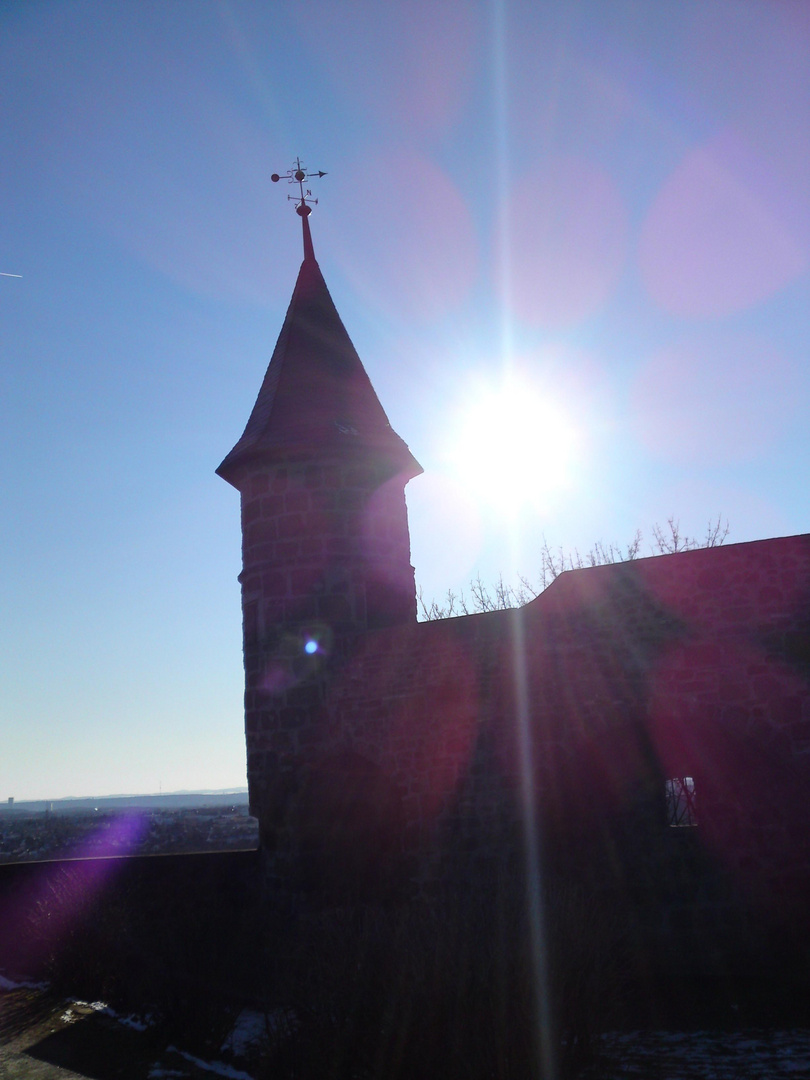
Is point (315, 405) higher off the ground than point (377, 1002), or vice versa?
point (315, 405)

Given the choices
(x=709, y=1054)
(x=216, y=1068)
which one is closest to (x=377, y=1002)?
(x=216, y=1068)

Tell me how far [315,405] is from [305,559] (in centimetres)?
213

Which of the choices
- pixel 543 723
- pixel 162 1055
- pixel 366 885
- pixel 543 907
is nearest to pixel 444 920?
pixel 543 907

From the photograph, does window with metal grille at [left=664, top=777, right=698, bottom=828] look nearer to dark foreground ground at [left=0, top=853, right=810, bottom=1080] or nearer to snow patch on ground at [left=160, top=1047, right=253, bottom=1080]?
dark foreground ground at [left=0, top=853, right=810, bottom=1080]

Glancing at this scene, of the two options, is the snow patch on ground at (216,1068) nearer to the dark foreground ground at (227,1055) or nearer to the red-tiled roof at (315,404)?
the dark foreground ground at (227,1055)

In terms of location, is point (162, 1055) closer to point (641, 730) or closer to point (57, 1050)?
point (57, 1050)

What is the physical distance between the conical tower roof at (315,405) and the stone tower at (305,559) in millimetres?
22

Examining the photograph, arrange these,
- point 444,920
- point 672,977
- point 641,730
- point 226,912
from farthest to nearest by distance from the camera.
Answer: point 226,912 < point 641,730 < point 672,977 < point 444,920

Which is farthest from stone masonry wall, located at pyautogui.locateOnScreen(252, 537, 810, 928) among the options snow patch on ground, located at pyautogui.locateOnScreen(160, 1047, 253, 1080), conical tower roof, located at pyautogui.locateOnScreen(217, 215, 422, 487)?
snow patch on ground, located at pyautogui.locateOnScreen(160, 1047, 253, 1080)

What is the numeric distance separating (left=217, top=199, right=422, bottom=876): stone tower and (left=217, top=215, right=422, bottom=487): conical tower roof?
0.02 metres

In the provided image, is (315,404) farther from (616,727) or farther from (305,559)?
(616,727)

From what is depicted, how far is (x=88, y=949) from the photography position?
9047 millimetres

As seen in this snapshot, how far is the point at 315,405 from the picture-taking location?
12.2 metres

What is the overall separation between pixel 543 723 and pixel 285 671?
3.55 metres
